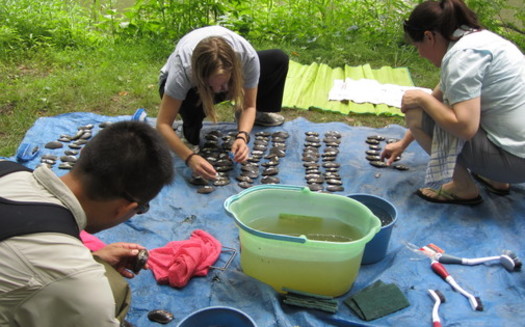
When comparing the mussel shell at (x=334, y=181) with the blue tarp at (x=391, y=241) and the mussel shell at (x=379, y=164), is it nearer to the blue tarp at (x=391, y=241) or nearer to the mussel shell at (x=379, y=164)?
the blue tarp at (x=391, y=241)

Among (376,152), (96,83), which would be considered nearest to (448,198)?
(376,152)

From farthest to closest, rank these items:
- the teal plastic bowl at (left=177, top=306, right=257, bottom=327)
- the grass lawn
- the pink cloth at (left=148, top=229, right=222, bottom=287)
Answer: the grass lawn
the pink cloth at (left=148, top=229, right=222, bottom=287)
the teal plastic bowl at (left=177, top=306, right=257, bottom=327)

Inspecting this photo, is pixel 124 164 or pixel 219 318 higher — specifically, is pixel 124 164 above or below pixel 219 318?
above

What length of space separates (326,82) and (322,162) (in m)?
1.61

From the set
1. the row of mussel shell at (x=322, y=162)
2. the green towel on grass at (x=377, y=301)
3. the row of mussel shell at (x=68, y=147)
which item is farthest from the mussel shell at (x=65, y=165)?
the green towel on grass at (x=377, y=301)

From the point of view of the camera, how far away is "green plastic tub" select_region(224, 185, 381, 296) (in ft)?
6.54

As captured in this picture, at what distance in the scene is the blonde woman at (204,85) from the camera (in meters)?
2.75

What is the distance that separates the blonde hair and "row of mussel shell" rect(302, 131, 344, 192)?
2.71 ft

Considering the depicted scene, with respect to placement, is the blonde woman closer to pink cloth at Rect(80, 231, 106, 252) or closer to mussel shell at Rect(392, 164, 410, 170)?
pink cloth at Rect(80, 231, 106, 252)

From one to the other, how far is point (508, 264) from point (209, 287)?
1515 millimetres

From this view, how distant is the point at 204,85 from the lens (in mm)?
2842

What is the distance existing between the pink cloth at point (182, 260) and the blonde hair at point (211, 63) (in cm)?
97

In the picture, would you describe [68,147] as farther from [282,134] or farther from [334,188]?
[334,188]

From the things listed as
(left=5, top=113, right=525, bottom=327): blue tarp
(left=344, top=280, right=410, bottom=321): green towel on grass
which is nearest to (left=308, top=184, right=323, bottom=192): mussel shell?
(left=5, top=113, right=525, bottom=327): blue tarp
